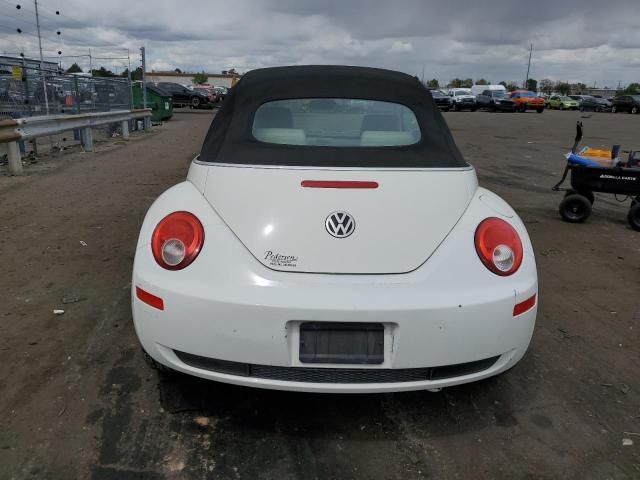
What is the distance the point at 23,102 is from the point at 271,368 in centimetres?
1087

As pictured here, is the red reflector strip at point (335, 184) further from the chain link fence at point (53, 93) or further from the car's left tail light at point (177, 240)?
the chain link fence at point (53, 93)

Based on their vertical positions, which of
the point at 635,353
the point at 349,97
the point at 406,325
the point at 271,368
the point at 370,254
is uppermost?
the point at 349,97

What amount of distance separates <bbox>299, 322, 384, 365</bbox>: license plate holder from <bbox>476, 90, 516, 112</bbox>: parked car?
4115cm

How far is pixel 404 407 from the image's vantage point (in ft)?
8.77

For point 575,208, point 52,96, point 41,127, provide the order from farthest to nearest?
point 52,96 < point 41,127 < point 575,208

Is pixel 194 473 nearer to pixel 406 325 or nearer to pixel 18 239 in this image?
pixel 406 325

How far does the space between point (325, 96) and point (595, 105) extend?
54804 mm

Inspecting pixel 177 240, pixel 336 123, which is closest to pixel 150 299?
pixel 177 240

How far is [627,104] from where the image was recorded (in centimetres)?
4438

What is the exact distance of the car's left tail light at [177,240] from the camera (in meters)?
2.30

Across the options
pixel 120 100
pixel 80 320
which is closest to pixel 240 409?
pixel 80 320

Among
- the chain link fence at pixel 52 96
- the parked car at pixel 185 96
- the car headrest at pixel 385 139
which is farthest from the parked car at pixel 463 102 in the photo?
the car headrest at pixel 385 139

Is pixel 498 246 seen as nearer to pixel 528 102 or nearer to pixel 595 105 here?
pixel 528 102

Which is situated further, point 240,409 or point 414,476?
point 240,409
